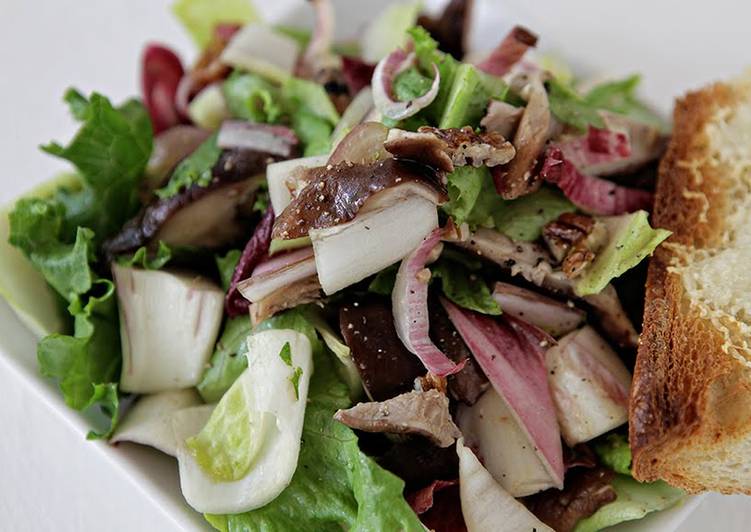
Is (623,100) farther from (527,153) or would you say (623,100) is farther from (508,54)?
(527,153)

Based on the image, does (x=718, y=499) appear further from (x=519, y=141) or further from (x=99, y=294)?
(x=99, y=294)

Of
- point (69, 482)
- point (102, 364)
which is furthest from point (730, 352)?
point (69, 482)

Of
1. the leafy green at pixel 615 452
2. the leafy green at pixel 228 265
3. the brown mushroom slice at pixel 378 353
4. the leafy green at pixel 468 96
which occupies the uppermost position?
the leafy green at pixel 468 96

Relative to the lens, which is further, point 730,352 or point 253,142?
point 253,142

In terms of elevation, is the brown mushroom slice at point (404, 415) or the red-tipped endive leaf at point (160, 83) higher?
the red-tipped endive leaf at point (160, 83)

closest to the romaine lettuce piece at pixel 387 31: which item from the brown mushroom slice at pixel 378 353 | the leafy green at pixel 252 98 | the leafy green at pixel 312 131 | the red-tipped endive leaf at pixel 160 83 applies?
the leafy green at pixel 252 98

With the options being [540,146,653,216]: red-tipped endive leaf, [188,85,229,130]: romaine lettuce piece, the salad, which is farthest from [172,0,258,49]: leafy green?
[540,146,653,216]: red-tipped endive leaf


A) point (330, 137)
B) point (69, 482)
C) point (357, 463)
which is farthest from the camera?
point (69, 482)

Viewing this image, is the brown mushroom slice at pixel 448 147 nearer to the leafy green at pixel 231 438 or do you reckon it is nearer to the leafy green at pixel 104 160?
the leafy green at pixel 231 438
